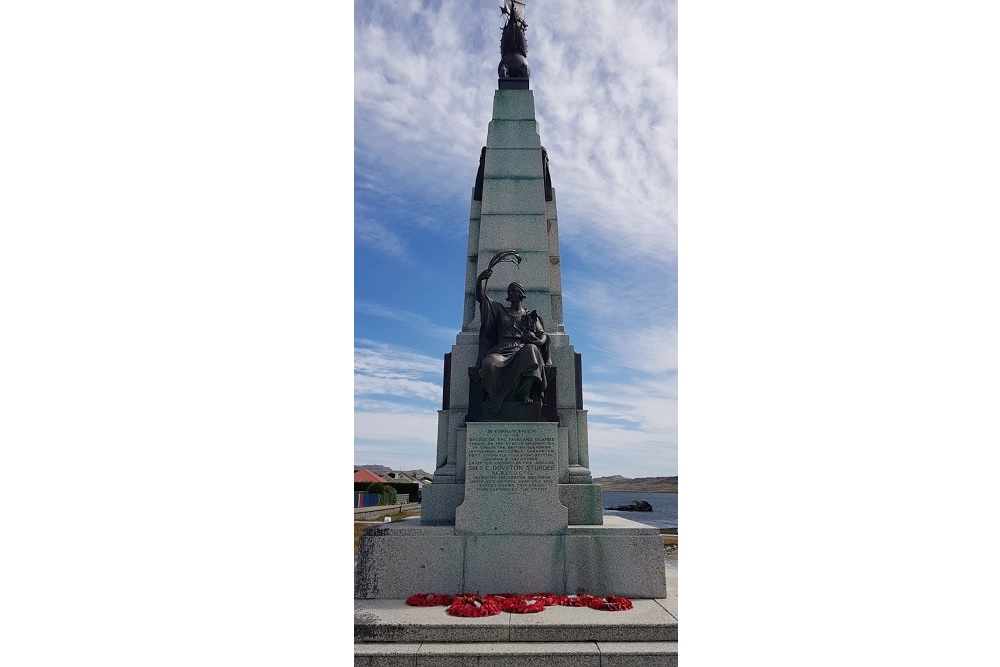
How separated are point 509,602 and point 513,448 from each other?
83.1 inches

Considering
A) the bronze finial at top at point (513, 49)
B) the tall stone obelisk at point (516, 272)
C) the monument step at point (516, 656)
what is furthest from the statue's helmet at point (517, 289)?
the monument step at point (516, 656)

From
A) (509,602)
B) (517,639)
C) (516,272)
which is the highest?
(516,272)

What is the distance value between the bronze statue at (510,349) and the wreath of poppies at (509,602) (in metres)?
2.57

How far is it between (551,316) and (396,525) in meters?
4.28

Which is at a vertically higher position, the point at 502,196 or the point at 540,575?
the point at 502,196

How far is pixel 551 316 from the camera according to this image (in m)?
11.6

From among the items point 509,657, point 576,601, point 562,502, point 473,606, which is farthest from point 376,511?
point 509,657

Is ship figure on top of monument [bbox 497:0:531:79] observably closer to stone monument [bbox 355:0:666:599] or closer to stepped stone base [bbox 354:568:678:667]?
stone monument [bbox 355:0:666:599]

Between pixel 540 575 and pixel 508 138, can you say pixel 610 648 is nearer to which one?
pixel 540 575

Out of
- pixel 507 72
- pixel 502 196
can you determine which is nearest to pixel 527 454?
pixel 502 196

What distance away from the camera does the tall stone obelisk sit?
34.2 feet

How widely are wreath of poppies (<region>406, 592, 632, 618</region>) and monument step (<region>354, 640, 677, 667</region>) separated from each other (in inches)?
26.5

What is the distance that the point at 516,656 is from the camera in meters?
7.27

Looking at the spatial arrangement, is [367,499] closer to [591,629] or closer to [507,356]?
[507,356]
